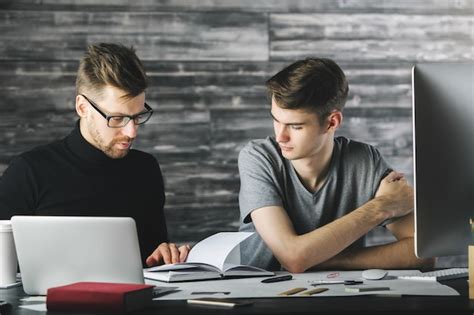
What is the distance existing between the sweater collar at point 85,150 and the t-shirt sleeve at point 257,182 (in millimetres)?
499

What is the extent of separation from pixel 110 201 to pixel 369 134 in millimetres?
1468

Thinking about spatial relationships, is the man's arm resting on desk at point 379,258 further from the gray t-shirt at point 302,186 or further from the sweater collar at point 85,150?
the sweater collar at point 85,150

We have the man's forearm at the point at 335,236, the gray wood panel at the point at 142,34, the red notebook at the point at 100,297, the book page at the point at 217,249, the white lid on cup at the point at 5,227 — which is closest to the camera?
the red notebook at the point at 100,297

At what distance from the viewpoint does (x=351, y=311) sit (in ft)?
6.14

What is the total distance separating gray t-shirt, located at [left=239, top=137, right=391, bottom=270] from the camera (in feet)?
9.63

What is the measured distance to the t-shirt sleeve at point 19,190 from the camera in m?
2.97

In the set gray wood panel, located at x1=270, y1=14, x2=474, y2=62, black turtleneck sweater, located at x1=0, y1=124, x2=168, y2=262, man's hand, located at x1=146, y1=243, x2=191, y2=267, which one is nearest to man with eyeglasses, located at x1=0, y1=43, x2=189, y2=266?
black turtleneck sweater, located at x1=0, y1=124, x2=168, y2=262

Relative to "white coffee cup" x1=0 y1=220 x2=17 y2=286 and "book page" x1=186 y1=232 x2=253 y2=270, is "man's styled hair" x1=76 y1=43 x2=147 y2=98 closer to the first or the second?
"book page" x1=186 y1=232 x2=253 y2=270

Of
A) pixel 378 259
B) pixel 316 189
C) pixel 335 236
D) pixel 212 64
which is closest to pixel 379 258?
pixel 378 259

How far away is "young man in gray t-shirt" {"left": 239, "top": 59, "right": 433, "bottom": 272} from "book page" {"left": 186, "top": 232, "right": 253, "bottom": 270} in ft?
0.64

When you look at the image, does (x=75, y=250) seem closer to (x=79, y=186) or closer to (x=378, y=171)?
(x=79, y=186)

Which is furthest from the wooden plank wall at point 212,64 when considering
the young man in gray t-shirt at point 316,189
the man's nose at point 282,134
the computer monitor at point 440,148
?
the computer monitor at point 440,148

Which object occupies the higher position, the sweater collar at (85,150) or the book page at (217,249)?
the sweater collar at (85,150)

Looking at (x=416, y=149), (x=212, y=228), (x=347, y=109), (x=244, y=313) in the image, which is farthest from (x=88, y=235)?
(x=347, y=109)
